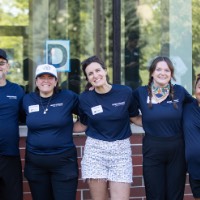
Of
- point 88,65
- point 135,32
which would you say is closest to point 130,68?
point 135,32

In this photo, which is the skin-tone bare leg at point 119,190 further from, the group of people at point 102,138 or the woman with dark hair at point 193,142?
the woman with dark hair at point 193,142

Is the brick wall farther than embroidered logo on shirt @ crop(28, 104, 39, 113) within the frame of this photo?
Yes

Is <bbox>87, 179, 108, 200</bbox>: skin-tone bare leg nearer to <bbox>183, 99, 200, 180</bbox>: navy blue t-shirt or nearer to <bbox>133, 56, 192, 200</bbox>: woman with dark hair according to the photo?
<bbox>133, 56, 192, 200</bbox>: woman with dark hair

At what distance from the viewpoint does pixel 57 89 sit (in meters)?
4.38

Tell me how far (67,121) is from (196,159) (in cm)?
107

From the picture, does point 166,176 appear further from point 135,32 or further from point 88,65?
point 135,32

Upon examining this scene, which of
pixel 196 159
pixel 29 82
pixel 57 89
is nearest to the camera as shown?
pixel 196 159

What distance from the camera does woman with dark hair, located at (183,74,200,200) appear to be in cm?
409

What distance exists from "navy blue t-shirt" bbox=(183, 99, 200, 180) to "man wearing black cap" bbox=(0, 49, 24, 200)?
1.41 meters

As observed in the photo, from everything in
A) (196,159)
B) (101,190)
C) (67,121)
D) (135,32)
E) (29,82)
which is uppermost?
(135,32)

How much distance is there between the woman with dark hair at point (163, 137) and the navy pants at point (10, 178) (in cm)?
107

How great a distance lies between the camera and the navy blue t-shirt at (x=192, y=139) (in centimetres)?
409

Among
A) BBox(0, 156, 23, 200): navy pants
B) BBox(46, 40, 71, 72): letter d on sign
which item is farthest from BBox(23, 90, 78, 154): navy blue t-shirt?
BBox(46, 40, 71, 72): letter d on sign

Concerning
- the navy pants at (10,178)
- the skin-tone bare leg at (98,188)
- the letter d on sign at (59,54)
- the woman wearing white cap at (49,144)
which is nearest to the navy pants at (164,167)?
the skin-tone bare leg at (98,188)
